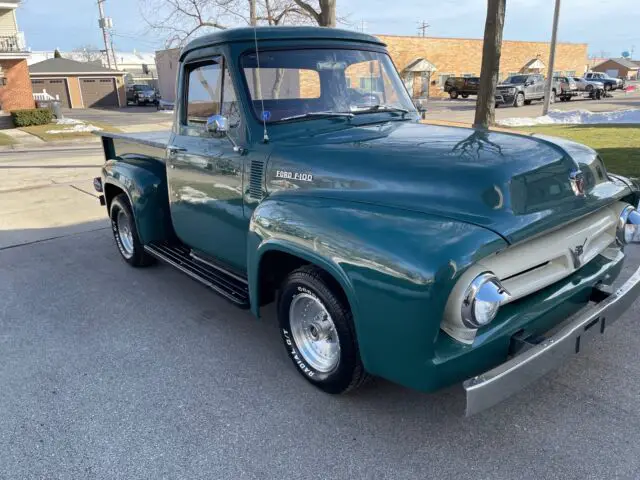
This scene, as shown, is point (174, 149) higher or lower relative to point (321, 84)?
lower

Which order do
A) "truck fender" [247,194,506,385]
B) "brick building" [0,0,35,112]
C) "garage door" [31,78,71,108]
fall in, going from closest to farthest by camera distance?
"truck fender" [247,194,506,385] → "brick building" [0,0,35,112] → "garage door" [31,78,71,108]

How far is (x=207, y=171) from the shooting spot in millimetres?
3867

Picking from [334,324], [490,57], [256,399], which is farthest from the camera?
[490,57]

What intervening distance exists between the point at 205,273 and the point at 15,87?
104 ft

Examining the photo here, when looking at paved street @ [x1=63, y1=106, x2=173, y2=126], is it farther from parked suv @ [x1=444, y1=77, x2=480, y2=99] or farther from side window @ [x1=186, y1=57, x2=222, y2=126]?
side window @ [x1=186, y1=57, x2=222, y2=126]

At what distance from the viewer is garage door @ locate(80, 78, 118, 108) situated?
45.3m

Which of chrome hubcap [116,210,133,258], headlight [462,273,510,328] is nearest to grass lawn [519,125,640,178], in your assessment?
headlight [462,273,510,328]

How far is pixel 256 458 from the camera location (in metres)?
2.65

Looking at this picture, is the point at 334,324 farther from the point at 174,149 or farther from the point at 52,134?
the point at 52,134

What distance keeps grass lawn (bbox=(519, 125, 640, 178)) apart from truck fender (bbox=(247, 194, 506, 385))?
15.1 feet

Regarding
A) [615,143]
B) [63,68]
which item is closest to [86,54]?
[63,68]

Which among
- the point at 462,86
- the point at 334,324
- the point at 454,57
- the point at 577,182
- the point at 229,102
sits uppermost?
the point at 454,57

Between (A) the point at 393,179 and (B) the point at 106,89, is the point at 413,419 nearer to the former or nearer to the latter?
(A) the point at 393,179

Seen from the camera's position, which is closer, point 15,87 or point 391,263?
point 391,263
